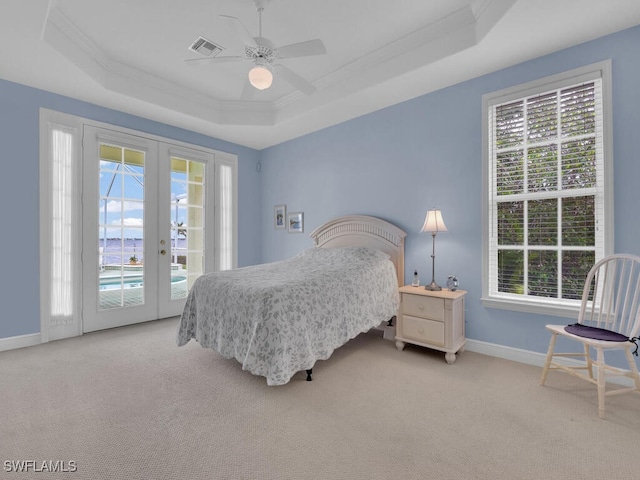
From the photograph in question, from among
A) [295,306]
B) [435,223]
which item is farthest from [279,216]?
[295,306]

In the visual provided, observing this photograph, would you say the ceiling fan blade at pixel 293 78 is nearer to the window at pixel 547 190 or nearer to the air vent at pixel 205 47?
the air vent at pixel 205 47

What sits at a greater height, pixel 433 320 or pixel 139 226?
pixel 139 226

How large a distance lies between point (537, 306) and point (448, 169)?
1.54m

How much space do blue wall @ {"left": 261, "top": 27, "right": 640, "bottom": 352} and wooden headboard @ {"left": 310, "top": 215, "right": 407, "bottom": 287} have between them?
0.12 meters

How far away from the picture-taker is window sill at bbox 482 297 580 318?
8.21 feet

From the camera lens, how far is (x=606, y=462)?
1.53 m

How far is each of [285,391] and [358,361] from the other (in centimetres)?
83

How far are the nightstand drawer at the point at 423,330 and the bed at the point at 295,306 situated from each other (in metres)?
0.26

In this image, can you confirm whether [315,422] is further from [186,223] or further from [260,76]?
[186,223]

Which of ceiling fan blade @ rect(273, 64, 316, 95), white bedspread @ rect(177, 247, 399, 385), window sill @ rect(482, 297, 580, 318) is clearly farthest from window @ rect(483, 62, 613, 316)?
ceiling fan blade @ rect(273, 64, 316, 95)

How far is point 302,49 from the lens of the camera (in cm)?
229

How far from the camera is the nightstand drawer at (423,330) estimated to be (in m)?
2.75

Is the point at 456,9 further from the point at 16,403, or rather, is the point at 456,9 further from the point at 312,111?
the point at 16,403

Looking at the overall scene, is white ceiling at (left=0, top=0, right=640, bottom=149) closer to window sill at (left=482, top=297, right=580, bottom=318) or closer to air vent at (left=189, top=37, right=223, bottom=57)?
air vent at (left=189, top=37, right=223, bottom=57)
